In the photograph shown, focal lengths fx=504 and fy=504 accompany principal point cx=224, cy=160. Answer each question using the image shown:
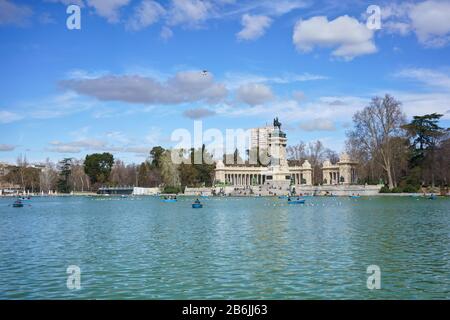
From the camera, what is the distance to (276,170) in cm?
11406

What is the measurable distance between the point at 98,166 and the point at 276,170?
55.0 m

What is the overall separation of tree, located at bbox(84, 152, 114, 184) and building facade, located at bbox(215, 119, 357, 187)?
34.1 m

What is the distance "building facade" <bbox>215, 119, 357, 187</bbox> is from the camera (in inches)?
4040

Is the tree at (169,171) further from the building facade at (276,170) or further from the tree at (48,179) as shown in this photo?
the tree at (48,179)

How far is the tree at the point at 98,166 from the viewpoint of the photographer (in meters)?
142

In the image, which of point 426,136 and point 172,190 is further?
point 172,190

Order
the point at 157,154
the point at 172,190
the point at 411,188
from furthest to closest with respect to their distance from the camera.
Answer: the point at 157,154, the point at 172,190, the point at 411,188

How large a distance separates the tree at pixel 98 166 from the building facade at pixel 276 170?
112ft

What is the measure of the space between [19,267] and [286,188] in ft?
298

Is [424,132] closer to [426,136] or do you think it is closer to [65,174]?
[426,136]

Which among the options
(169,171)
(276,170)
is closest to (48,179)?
(169,171)

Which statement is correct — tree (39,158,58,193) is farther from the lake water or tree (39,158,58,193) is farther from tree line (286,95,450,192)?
the lake water

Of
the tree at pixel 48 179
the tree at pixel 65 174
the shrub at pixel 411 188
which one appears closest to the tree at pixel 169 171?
the tree at pixel 65 174
